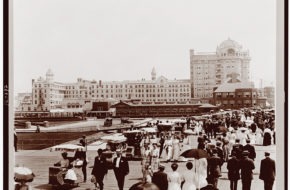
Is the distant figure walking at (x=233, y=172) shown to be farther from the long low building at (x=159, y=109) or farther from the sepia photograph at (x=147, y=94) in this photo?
the long low building at (x=159, y=109)

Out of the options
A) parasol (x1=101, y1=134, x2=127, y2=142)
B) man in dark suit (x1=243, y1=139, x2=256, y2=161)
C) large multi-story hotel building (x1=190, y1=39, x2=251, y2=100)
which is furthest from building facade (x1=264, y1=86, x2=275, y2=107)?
parasol (x1=101, y1=134, x2=127, y2=142)

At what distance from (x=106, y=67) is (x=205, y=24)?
0.56 m

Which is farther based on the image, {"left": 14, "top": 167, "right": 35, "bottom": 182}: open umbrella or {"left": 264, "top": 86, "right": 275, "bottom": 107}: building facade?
{"left": 14, "top": 167, "right": 35, "bottom": 182}: open umbrella

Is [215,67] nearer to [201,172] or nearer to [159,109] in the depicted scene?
[159,109]

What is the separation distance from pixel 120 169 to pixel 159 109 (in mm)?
375

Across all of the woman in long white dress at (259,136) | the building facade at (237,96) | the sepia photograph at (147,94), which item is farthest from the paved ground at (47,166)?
the building facade at (237,96)

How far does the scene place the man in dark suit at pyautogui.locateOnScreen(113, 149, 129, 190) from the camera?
275 centimetres

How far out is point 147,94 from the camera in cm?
274

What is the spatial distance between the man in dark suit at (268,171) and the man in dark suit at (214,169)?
0.71ft

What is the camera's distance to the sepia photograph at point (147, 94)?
2.71 meters

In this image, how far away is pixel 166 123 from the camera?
278cm

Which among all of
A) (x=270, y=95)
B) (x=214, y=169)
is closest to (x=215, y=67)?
(x=270, y=95)

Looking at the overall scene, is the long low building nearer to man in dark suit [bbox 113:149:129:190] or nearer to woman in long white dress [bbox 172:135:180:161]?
woman in long white dress [bbox 172:135:180:161]

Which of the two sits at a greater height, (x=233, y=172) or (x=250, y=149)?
(x=250, y=149)
